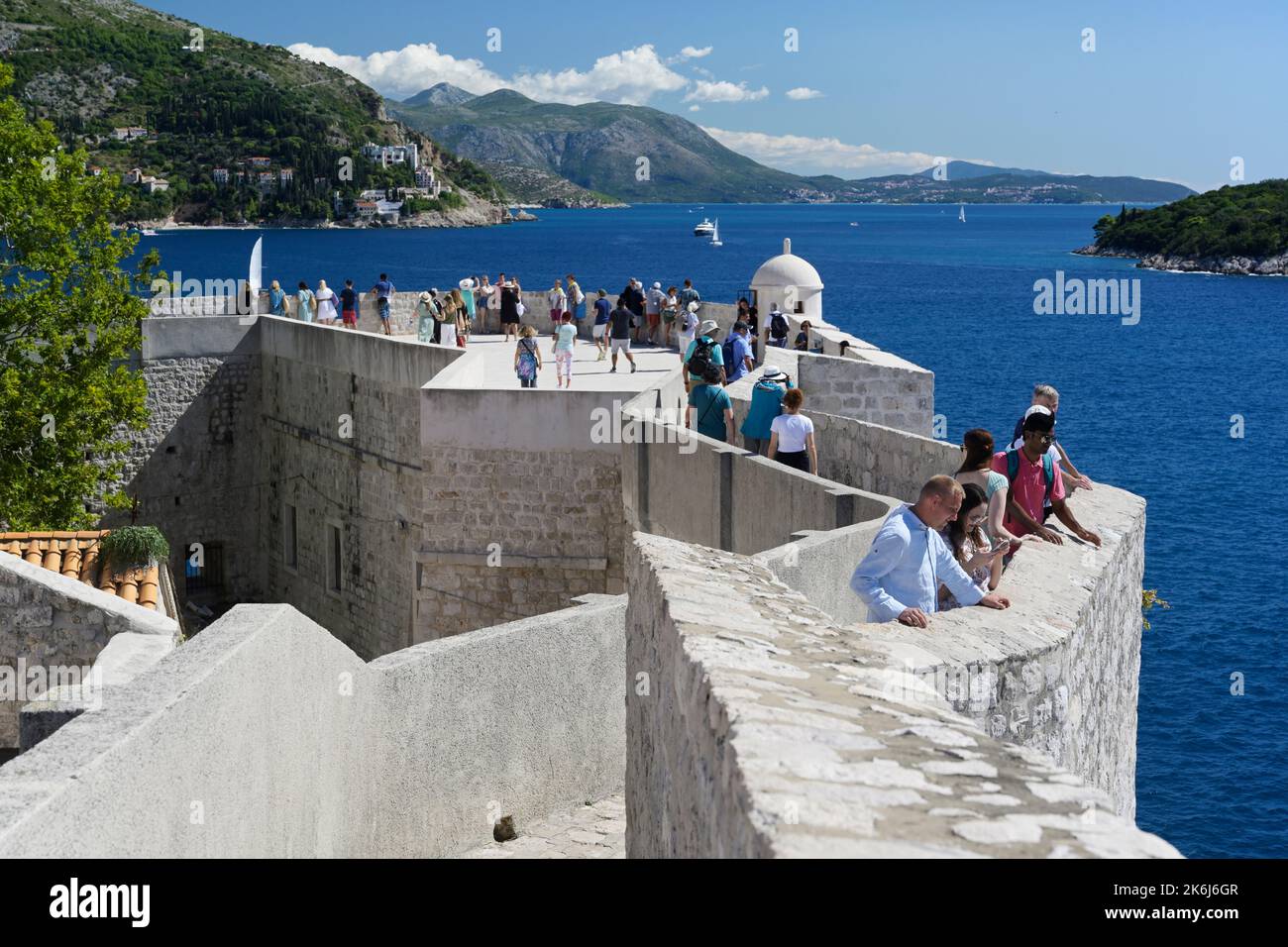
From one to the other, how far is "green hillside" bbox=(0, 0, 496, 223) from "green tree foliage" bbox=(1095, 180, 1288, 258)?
86983 mm

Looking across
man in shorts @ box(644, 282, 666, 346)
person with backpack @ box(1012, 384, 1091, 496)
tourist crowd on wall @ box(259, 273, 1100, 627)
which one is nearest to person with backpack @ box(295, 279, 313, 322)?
tourist crowd on wall @ box(259, 273, 1100, 627)

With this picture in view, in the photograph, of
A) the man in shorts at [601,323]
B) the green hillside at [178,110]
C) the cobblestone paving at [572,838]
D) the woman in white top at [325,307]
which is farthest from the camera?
the green hillside at [178,110]

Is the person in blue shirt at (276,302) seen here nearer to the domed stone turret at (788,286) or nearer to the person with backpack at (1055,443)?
the domed stone turret at (788,286)

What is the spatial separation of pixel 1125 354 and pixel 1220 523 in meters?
40.5

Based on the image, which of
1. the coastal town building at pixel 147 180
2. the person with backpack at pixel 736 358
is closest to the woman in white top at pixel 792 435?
the person with backpack at pixel 736 358

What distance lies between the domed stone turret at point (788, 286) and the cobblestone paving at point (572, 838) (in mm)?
18754

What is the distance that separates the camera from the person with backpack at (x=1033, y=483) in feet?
26.2

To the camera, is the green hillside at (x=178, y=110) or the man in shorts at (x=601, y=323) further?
the green hillside at (x=178, y=110)

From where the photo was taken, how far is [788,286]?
26.3 m

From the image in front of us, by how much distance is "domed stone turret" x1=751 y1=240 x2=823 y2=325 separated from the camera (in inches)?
1038

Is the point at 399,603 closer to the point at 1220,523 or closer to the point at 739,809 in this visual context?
the point at 739,809

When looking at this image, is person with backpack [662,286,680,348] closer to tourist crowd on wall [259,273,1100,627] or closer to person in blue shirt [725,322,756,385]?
tourist crowd on wall [259,273,1100,627]

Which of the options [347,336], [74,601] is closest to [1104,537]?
[74,601]

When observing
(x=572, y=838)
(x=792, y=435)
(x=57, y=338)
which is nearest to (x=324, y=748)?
(x=572, y=838)
